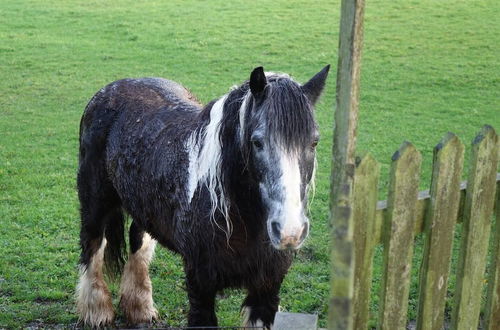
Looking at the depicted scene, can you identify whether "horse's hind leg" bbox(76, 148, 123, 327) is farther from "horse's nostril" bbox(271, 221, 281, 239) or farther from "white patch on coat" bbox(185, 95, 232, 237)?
"horse's nostril" bbox(271, 221, 281, 239)

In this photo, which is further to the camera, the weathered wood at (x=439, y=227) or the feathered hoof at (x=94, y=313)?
the feathered hoof at (x=94, y=313)

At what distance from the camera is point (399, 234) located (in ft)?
10.8

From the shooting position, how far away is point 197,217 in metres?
4.02

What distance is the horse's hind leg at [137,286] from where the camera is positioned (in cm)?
556

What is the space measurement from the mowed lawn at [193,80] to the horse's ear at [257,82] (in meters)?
2.46

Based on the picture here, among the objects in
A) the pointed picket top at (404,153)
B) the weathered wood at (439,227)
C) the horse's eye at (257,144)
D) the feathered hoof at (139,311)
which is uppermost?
the pointed picket top at (404,153)

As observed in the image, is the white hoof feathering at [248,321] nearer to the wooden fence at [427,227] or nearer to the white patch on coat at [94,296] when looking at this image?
the wooden fence at [427,227]

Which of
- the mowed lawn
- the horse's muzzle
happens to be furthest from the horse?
the mowed lawn

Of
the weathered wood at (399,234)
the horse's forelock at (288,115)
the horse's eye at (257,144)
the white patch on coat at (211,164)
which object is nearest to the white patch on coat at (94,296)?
the white patch on coat at (211,164)

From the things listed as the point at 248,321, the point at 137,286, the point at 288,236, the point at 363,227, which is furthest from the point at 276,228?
the point at 137,286

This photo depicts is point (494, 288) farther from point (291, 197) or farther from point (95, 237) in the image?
point (95, 237)

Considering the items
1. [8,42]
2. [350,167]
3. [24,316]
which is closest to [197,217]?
[350,167]

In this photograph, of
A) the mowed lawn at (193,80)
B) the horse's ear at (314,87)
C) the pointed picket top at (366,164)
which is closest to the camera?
the pointed picket top at (366,164)

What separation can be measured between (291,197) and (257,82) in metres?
0.68
